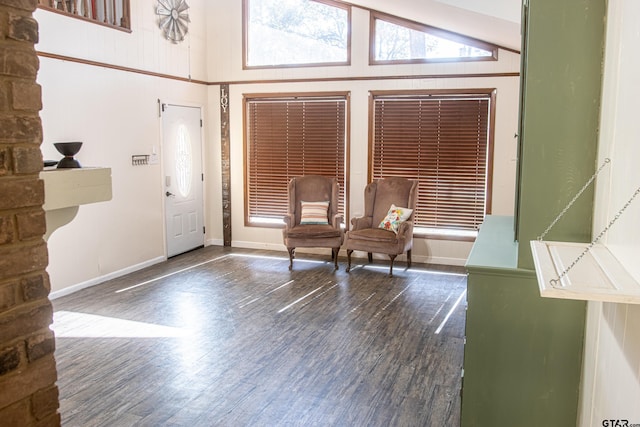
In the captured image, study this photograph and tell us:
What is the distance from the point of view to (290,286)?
5832 mm

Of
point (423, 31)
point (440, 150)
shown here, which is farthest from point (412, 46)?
point (440, 150)

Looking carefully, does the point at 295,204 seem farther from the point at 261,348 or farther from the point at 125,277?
the point at 261,348

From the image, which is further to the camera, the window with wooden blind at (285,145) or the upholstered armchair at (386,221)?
the window with wooden blind at (285,145)

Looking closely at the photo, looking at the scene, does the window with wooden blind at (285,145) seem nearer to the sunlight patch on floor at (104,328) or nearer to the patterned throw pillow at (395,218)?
the patterned throw pillow at (395,218)

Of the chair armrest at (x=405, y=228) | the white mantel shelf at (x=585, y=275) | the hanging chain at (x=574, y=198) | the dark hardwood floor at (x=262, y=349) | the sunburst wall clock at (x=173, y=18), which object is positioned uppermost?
the sunburst wall clock at (x=173, y=18)

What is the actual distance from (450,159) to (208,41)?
382 centimetres

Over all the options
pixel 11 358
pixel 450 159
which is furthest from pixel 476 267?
pixel 450 159

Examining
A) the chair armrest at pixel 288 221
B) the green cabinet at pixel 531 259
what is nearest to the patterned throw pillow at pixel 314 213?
the chair armrest at pixel 288 221

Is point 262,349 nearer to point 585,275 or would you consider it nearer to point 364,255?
point 585,275

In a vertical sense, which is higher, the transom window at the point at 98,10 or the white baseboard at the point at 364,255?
the transom window at the point at 98,10

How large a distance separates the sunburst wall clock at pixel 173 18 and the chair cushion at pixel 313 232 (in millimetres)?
2940

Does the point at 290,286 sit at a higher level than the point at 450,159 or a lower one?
lower

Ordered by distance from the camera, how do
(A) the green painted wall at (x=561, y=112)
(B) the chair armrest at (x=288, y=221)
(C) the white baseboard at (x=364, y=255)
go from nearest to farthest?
1. (A) the green painted wall at (x=561, y=112)
2. (B) the chair armrest at (x=288, y=221)
3. (C) the white baseboard at (x=364, y=255)

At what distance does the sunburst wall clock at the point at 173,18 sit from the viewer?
6.61 metres
